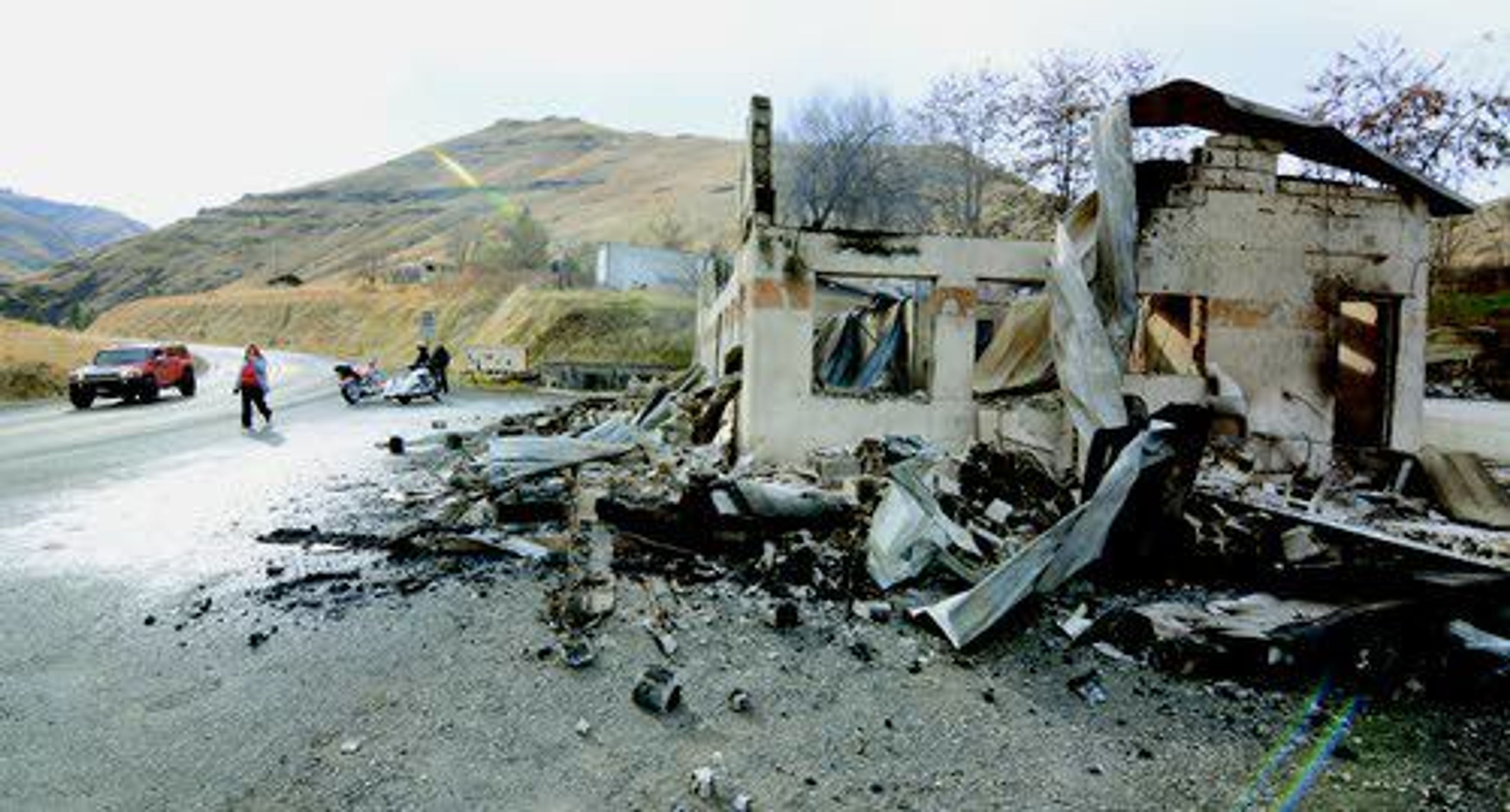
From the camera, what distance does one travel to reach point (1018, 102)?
73.0ft

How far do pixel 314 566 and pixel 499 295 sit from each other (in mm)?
55156

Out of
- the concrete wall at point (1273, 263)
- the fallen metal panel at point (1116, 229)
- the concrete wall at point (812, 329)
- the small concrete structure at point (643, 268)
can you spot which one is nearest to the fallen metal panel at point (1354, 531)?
the fallen metal panel at point (1116, 229)

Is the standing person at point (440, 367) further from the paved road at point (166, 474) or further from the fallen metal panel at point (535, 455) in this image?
the fallen metal panel at point (535, 455)

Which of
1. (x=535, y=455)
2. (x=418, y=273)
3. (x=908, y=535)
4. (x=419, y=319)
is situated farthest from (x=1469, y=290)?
(x=418, y=273)

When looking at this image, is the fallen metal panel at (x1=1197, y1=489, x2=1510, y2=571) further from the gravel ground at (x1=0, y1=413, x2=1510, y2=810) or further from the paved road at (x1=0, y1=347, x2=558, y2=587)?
the paved road at (x1=0, y1=347, x2=558, y2=587)

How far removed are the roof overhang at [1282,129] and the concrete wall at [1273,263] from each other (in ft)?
0.70

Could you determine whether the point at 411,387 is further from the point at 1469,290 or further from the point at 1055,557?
the point at 1469,290

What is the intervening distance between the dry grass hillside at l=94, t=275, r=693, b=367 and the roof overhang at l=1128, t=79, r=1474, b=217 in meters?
29.6

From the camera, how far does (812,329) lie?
36.1 ft

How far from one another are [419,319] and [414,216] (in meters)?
67.1

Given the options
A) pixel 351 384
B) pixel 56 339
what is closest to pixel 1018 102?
pixel 351 384

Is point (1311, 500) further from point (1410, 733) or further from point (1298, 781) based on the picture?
point (1298, 781)

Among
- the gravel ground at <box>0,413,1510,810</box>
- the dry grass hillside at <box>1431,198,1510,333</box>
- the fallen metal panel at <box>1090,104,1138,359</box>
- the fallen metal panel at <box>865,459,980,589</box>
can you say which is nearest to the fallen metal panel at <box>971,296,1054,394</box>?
the fallen metal panel at <box>1090,104,1138,359</box>

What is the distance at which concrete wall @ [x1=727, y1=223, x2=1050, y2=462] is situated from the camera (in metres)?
10.8
